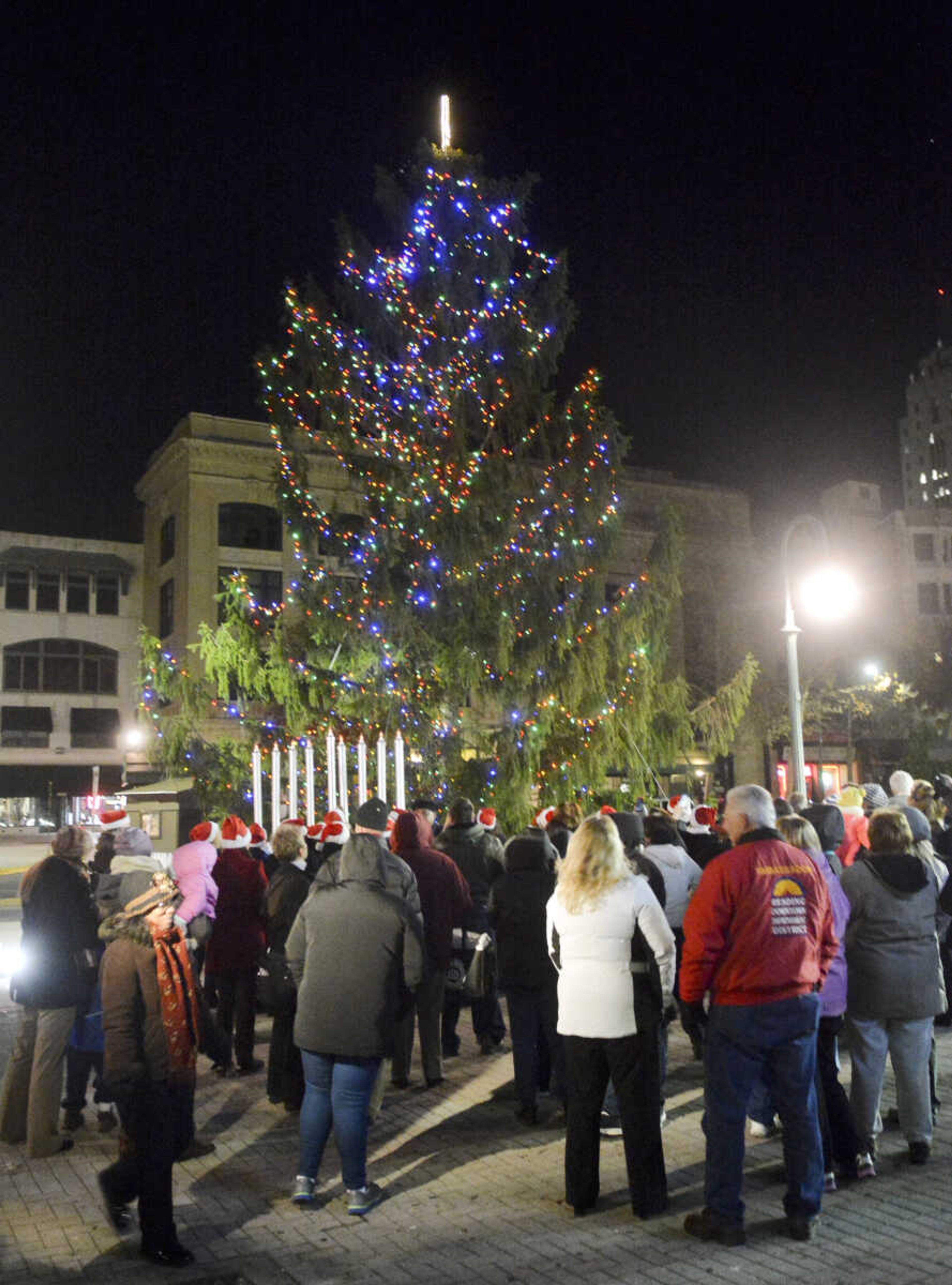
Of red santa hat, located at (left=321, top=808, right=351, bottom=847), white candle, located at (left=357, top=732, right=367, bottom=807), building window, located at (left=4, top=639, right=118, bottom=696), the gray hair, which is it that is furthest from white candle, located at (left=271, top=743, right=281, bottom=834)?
building window, located at (left=4, top=639, right=118, bottom=696)

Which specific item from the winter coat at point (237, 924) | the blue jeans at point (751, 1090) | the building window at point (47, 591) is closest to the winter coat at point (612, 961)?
the blue jeans at point (751, 1090)

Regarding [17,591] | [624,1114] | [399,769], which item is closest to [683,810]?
[399,769]

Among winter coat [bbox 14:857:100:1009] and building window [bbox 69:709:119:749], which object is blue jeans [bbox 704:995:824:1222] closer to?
winter coat [bbox 14:857:100:1009]

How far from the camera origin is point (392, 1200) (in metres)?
6.18

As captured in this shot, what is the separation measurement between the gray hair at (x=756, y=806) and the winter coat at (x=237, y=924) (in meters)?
4.95

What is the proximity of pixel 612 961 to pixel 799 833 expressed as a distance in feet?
5.12

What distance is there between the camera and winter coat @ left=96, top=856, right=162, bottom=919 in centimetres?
637

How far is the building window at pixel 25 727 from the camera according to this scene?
53219mm

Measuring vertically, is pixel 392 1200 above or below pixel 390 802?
Answer: below

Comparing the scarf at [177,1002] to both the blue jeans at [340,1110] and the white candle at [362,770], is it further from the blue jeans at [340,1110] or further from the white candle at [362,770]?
the white candle at [362,770]

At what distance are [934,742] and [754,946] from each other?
138 feet

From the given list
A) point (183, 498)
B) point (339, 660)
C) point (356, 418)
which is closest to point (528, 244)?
point (356, 418)

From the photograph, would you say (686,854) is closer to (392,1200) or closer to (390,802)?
(392,1200)

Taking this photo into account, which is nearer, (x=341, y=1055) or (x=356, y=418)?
(x=341, y=1055)
